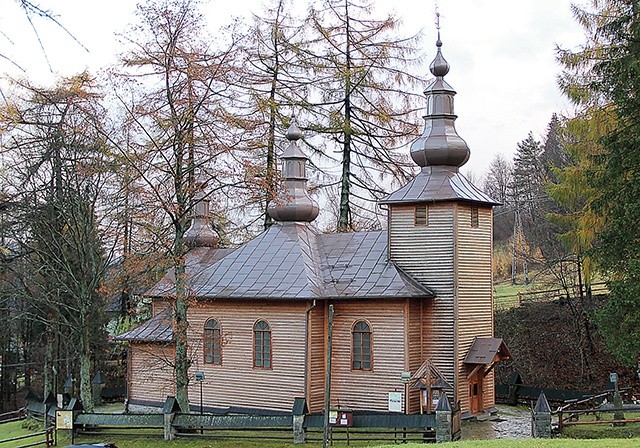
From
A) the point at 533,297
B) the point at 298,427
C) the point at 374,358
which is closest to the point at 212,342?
the point at 374,358

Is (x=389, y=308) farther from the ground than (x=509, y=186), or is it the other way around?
(x=509, y=186)

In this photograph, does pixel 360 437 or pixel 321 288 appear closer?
pixel 360 437

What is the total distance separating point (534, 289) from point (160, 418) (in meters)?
21.2

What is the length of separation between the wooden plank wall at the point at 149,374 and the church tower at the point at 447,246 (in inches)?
299

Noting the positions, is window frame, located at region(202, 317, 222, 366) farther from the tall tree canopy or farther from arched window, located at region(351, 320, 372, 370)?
the tall tree canopy

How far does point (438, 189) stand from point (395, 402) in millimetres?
5732

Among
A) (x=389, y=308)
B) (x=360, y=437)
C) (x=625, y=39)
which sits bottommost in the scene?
(x=360, y=437)

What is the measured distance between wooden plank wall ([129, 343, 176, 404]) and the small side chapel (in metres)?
1.45

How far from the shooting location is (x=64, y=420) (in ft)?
65.4

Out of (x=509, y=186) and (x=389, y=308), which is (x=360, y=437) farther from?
(x=509, y=186)

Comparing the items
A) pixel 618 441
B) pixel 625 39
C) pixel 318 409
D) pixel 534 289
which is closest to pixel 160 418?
pixel 318 409

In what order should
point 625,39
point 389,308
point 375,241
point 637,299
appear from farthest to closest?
point 375,241
point 389,308
point 625,39
point 637,299

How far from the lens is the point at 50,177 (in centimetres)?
2328

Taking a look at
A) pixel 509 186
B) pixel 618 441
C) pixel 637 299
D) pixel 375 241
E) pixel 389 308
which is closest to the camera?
pixel 618 441
